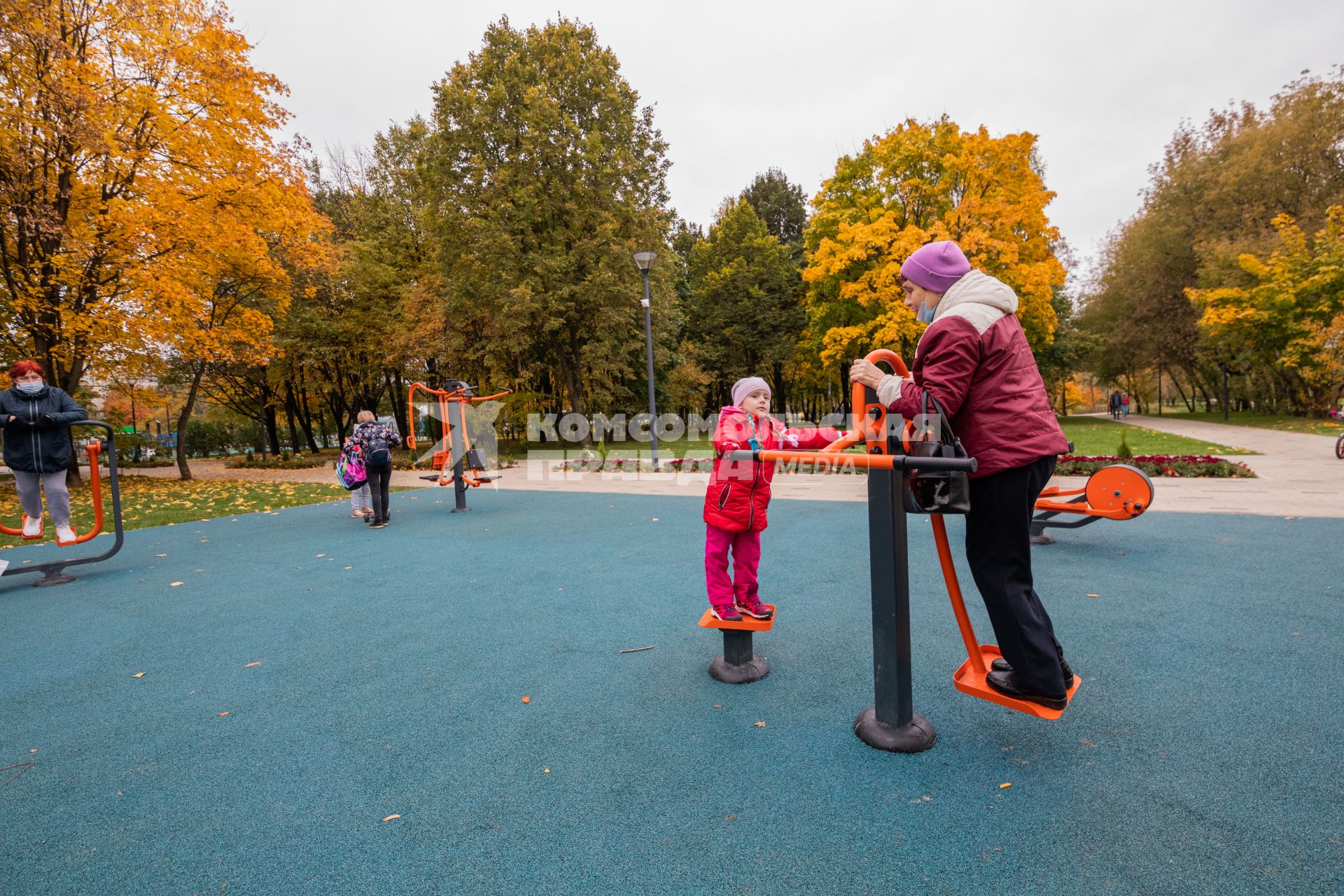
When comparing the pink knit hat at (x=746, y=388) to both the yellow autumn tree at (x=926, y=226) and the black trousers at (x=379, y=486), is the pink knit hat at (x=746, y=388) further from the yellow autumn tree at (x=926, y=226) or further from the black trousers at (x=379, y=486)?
the yellow autumn tree at (x=926, y=226)

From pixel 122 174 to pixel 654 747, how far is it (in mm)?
17931

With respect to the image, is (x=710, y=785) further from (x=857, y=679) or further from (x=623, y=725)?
(x=857, y=679)

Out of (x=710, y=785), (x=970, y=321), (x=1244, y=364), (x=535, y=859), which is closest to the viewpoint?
(x=535, y=859)

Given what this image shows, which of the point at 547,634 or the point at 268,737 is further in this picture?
the point at 547,634

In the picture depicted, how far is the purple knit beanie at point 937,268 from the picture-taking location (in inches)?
91.4

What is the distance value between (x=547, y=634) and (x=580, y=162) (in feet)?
65.5

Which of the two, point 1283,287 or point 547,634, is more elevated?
point 1283,287

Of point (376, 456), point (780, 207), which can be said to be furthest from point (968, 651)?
point (780, 207)

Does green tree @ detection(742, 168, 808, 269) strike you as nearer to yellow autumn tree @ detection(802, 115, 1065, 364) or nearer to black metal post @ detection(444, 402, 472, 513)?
yellow autumn tree @ detection(802, 115, 1065, 364)

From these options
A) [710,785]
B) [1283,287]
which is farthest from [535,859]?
[1283,287]

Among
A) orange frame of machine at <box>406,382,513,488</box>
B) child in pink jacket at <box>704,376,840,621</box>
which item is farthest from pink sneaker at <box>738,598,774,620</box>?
orange frame of machine at <box>406,382,513,488</box>

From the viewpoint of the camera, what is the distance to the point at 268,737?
9.11 ft

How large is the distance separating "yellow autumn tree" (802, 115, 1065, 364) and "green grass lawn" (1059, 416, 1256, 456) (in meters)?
4.07

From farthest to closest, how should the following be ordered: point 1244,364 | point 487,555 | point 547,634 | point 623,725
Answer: point 1244,364 → point 487,555 → point 547,634 → point 623,725
